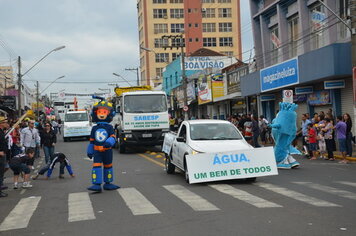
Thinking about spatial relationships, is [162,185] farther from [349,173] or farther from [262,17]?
[262,17]

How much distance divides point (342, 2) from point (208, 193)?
16.2 metres

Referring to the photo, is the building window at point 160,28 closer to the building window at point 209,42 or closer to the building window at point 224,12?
the building window at point 209,42

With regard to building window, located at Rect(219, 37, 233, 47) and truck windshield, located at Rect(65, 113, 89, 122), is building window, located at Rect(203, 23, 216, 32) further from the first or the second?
truck windshield, located at Rect(65, 113, 89, 122)

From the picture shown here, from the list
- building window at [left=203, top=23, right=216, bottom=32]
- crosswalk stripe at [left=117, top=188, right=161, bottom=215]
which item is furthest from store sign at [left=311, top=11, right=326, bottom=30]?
building window at [left=203, top=23, right=216, bottom=32]

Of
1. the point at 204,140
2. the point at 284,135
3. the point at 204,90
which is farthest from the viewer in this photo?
the point at 204,90

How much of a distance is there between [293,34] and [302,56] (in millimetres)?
4712

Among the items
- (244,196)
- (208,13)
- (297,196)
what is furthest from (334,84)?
(208,13)

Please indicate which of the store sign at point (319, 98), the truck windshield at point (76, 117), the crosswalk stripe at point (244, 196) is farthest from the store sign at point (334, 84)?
the truck windshield at point (76, 117)

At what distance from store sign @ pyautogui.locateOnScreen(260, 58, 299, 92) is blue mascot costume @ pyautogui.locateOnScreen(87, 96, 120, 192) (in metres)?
15.7

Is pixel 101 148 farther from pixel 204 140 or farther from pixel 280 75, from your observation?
pixel 280 75

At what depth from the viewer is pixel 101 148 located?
11.0 m

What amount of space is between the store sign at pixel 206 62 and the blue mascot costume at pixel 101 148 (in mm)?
46361

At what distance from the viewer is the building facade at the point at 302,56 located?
2212cm

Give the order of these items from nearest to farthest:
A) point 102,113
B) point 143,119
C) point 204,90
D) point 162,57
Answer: point 102,113, point 143,119, point 204,90, point 162,57
